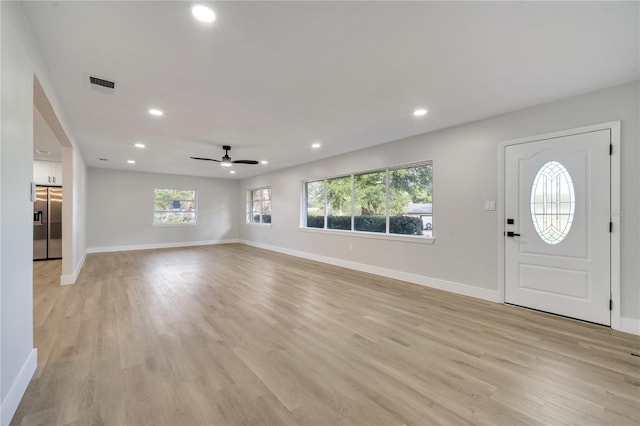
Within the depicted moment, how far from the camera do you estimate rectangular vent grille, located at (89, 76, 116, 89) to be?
2.68 m

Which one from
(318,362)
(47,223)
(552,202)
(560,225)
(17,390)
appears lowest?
(318,362)

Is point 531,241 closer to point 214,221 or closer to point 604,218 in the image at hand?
point 604,218

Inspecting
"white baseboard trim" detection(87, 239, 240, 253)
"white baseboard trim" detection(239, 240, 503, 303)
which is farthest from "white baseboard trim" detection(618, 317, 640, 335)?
"white baseboard trim" detection(87, 239, 240, 253)

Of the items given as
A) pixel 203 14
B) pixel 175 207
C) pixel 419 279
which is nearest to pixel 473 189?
pixel 419 279

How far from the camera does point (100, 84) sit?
2766mm

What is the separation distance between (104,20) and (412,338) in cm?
359

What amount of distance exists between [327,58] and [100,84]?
7.73 feet

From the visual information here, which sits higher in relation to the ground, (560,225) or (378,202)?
(378,202)

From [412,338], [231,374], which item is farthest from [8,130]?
[412,338]

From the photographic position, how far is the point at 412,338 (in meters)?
2.63

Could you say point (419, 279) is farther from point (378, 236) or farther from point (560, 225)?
point (560, 225)

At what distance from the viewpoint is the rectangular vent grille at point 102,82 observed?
2.68m

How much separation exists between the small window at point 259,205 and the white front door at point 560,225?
683 centimetres

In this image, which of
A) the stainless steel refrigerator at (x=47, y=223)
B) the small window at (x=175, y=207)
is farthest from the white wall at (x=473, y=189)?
the stainless steel refrigerator at (x=47, y=223)
